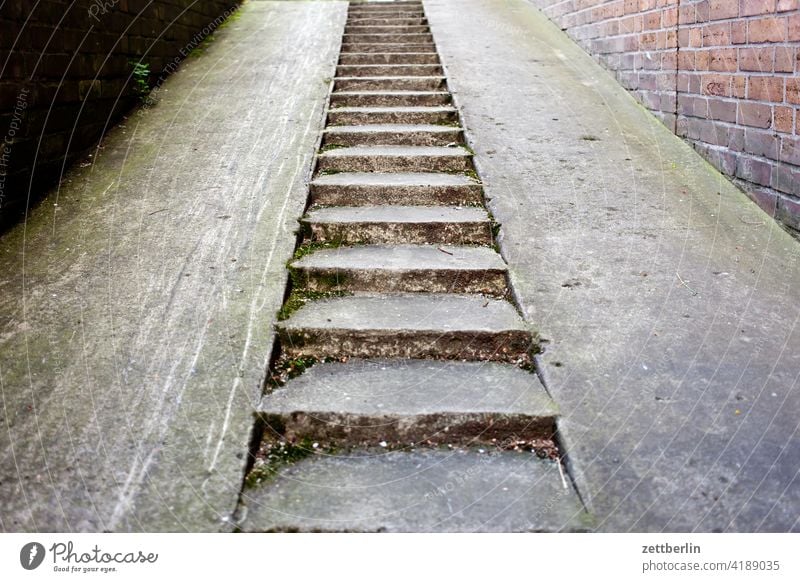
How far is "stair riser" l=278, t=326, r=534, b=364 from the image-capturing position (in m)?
2.43

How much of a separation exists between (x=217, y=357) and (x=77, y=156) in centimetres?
212

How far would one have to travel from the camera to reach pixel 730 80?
139 inches

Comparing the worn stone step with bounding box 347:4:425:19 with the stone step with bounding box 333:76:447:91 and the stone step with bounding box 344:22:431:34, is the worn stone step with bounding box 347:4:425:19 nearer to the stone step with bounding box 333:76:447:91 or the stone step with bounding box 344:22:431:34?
the stone step with bounding box 344:22:431:34

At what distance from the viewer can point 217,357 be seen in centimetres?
229

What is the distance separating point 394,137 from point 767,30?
2.11m

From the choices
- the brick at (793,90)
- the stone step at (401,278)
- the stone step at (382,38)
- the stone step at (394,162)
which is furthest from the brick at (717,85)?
the stone step at (382,38)

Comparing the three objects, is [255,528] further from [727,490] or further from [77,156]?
[77,156]

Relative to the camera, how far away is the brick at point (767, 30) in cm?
306

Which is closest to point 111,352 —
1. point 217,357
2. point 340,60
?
point 217,357

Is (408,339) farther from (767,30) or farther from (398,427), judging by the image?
(767,30)

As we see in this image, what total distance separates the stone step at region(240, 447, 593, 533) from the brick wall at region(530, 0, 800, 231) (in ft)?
6.86

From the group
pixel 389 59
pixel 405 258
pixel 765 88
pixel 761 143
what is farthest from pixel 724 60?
pixel 389 59

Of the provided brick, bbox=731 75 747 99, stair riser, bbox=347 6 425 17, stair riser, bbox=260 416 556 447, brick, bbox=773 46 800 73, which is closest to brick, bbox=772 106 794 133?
brick, bbox=773 46 800 73

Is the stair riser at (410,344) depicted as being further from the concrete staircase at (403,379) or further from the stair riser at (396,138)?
the stair riser at (396,138)
